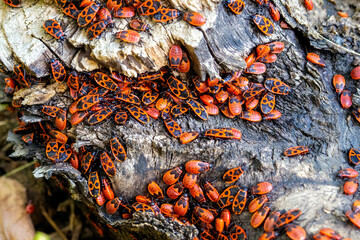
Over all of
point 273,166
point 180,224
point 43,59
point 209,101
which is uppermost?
point 43,59

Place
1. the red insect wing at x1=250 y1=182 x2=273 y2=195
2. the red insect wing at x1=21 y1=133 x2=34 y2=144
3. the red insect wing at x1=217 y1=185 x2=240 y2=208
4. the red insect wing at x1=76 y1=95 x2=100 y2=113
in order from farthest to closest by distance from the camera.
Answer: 1. the red insect wing at x1=21 y1=133 x2=34 y2=144
2. the red insect wing at x1=76 y1=95 x2=100 y2=113
3. the red insect wing at x1=217 y1=185 x2=240 y2=208
4. the red insect wing at x1=250 y1=182 x2=273 y2=195

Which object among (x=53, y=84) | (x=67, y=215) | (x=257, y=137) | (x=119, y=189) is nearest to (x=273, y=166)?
(x=257, y=137)

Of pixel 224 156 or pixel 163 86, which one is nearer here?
pixel 224 156

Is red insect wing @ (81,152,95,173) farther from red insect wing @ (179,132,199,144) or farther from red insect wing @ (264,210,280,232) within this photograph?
red insect wing @ (264,210,280,232)

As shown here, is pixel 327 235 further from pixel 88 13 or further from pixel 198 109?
pixel 88 13

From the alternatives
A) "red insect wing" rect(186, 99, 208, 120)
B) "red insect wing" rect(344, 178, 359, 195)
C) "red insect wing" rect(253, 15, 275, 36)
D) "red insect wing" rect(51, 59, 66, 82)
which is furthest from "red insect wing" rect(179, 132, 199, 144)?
"red insect wing" rect(344, 178, 359, 195)

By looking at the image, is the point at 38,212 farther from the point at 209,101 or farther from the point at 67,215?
the point at 209,101

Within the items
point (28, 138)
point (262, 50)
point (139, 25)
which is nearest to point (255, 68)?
point (262, 50)

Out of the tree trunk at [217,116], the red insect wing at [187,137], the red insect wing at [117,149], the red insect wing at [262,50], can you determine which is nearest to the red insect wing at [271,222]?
the tree trunk at [217,116]

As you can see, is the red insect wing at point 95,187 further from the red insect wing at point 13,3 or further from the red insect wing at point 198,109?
the red insect wing at point 13,3
